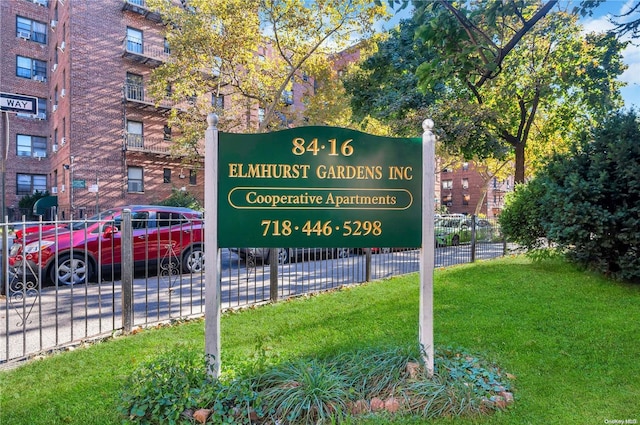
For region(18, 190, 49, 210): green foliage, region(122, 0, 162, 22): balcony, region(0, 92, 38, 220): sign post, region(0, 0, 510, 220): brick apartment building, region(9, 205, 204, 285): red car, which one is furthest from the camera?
region(18, 190, 49, 210): green foliage

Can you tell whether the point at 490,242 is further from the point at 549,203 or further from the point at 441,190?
the point at 441,190

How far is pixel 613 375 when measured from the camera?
3539 millimetres

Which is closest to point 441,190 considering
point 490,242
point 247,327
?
point 490,242

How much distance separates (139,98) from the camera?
23766 mm

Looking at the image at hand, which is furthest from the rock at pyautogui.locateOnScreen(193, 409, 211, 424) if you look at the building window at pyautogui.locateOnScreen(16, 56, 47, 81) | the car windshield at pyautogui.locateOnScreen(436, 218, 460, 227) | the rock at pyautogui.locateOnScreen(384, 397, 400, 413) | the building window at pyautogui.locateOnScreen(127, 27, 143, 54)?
the building window at pyautogui.locateOnScreen(16, 56, 47, 81)

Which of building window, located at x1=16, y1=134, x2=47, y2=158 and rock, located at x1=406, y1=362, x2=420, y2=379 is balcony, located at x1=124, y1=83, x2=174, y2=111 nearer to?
building window, located at x1=16, y1=134, x2=47, y2=158

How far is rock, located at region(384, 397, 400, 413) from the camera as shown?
9.57 feet

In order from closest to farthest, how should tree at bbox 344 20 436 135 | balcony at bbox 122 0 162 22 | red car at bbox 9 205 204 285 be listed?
red car at bbox 9 205 204 285 → tree at bbox 344 20 436 135 → balcony at bbox 122 0 162 22

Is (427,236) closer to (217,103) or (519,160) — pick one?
(519,160)

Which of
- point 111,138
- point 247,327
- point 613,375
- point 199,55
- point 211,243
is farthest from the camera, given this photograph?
point 111,138

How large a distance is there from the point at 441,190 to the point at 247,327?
4767 cm

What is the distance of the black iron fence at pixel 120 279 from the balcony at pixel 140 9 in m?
19.8

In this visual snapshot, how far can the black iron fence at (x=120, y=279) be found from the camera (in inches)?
184

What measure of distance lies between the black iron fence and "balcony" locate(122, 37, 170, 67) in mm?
18101
